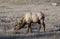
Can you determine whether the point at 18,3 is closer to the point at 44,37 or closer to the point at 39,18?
the point at 39,18

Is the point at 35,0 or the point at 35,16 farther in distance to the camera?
the point at 35,0

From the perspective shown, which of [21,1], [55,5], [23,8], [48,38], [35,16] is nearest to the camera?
[48,38]

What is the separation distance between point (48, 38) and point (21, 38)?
1.25 meters

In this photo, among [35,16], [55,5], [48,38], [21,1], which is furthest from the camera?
[21,1]

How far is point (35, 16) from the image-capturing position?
19.2m

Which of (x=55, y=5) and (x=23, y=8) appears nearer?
(x=23, y=8)

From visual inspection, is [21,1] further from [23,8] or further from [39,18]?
[39,18]

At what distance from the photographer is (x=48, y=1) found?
4547cm

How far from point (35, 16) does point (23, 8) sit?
19.3 m

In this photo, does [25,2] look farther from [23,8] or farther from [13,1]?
[23,8]

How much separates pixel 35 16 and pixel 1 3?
25.2 meters

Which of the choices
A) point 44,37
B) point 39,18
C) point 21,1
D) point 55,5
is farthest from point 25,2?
point 44,37

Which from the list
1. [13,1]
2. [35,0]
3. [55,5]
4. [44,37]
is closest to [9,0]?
[13,1]

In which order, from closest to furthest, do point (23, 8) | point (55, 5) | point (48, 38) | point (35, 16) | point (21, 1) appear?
point (48, 38), point (35, 16), point (23, 8), point (55, 5), point (21, 1)
